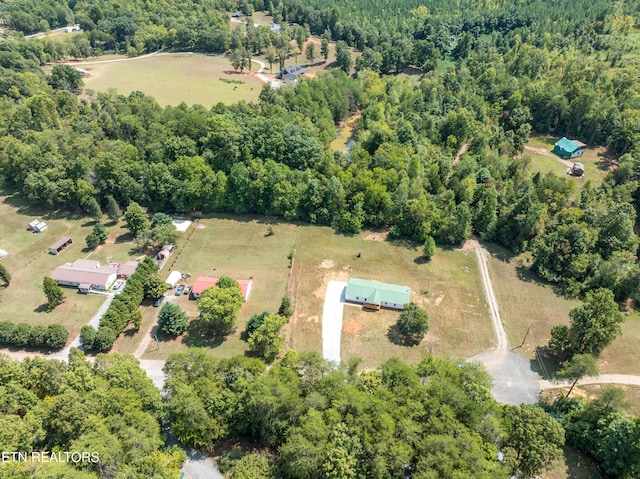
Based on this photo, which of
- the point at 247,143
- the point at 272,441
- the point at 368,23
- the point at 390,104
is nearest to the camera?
the point at 272,441

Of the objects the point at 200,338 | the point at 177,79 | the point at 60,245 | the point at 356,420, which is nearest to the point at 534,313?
the point at 356,420

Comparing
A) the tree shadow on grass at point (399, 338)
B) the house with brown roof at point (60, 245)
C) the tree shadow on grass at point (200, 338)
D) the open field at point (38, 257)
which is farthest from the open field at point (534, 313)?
the house with brown roof at point (60, 245)

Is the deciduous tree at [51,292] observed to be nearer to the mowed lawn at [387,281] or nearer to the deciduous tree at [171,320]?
the deciduous tree at [171,320]

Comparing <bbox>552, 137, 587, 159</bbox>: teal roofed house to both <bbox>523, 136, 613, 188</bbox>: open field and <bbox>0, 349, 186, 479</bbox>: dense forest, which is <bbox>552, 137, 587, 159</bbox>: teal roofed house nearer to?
<bbox>523, 136, 613, 188</bbox>: open field

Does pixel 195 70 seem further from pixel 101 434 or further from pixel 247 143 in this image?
pixel 101 434

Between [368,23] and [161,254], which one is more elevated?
[368,23]

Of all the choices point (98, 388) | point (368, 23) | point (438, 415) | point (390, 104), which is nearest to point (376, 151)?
point (390, 104)

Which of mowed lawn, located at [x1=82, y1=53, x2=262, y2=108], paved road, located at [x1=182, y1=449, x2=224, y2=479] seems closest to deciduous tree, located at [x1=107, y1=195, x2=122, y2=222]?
paved road, located at [x1=182, y1=449, x2=224, y2=479]
